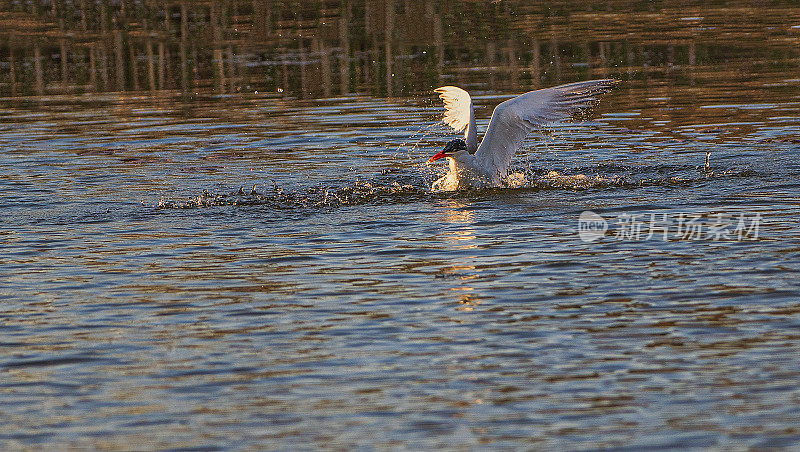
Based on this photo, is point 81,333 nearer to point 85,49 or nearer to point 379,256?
point 379,256

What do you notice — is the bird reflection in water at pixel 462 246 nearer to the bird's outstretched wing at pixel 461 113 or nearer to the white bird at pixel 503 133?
the white bird at pixel 503 133

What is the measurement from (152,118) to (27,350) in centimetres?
1215

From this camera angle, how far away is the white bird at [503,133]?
42.6 ft

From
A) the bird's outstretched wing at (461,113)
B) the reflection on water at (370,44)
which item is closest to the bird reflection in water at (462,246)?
the bird's outstretched wing at (461,113)

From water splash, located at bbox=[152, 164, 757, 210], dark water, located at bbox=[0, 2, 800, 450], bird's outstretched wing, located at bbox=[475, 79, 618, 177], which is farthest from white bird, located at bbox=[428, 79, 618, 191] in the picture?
dark water, located at bbox=[0, 2, 800, 450]

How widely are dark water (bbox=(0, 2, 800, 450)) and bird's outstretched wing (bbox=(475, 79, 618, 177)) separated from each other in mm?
501

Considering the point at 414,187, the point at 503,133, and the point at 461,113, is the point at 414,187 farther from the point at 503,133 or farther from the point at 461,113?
the point at 461,113

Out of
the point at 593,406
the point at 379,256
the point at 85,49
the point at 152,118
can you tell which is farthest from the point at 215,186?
the point at 85,49

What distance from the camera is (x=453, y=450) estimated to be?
18.9 ft

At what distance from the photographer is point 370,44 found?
2758 cm

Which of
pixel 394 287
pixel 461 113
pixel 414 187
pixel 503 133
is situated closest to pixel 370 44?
pixel 461 113

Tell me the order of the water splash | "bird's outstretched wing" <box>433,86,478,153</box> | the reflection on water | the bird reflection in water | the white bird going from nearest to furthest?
the bird reflection in water, the water splash, the white bird, "bird's outstretched wing" <box>433,86,478,153</box>, the reflection on water

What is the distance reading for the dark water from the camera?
6250 mm

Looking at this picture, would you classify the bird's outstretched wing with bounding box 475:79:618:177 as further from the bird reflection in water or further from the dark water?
the bird reflection in water
